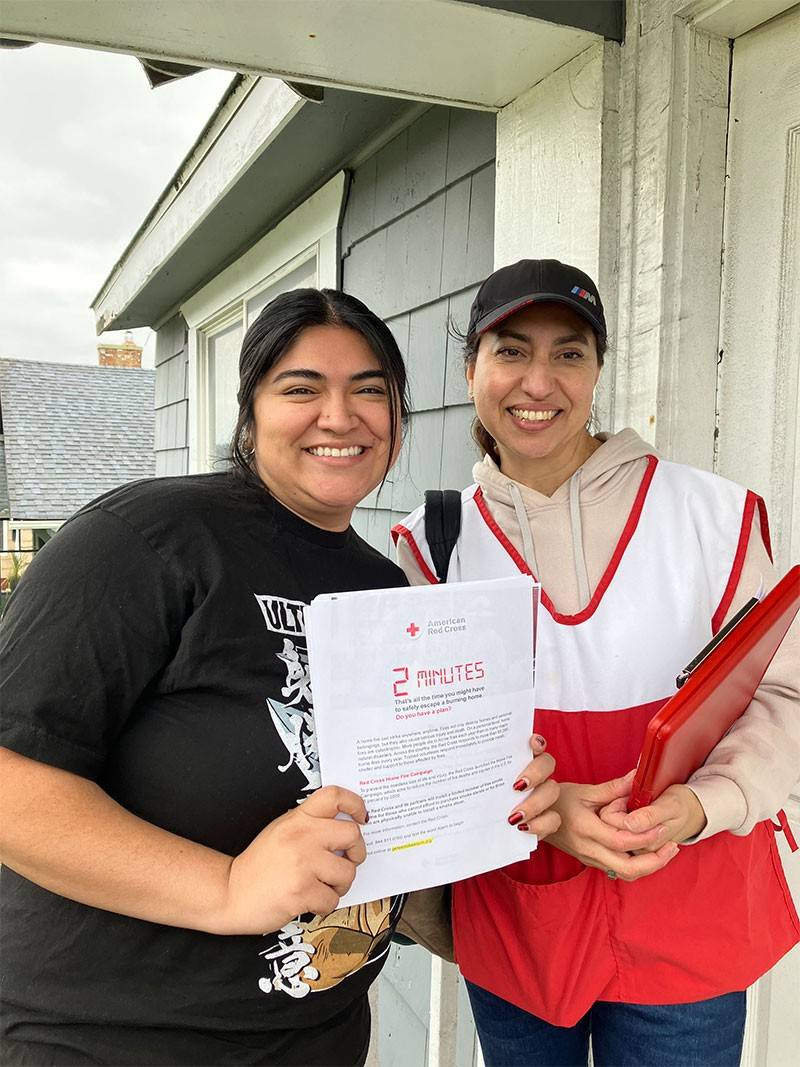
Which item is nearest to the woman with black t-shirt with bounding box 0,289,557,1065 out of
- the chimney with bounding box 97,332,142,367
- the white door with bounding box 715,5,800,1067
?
the white door with bounding box 715,5,800,1067

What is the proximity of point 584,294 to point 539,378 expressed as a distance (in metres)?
0.16

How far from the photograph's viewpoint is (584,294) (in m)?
1.22

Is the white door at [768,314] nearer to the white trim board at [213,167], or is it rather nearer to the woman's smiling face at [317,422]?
the woman's smiling face at [317,422]

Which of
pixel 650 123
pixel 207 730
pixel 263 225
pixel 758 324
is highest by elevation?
pixel 263 225

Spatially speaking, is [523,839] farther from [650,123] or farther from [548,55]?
[548,55]

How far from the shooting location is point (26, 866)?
80 centimetres

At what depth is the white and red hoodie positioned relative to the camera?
1092mm

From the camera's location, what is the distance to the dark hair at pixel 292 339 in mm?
1067

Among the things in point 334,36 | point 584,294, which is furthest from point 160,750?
point 334,36

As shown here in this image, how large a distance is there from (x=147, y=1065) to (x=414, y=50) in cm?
184

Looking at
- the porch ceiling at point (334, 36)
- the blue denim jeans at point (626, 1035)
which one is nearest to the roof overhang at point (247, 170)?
the porch ceiling at point (334, 36)

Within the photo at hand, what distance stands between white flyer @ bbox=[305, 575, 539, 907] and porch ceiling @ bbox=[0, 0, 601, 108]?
4.00 feet

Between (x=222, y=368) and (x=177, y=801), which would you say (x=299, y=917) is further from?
(x=222, y=368)

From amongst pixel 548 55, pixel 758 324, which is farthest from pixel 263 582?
pixel 548 55
